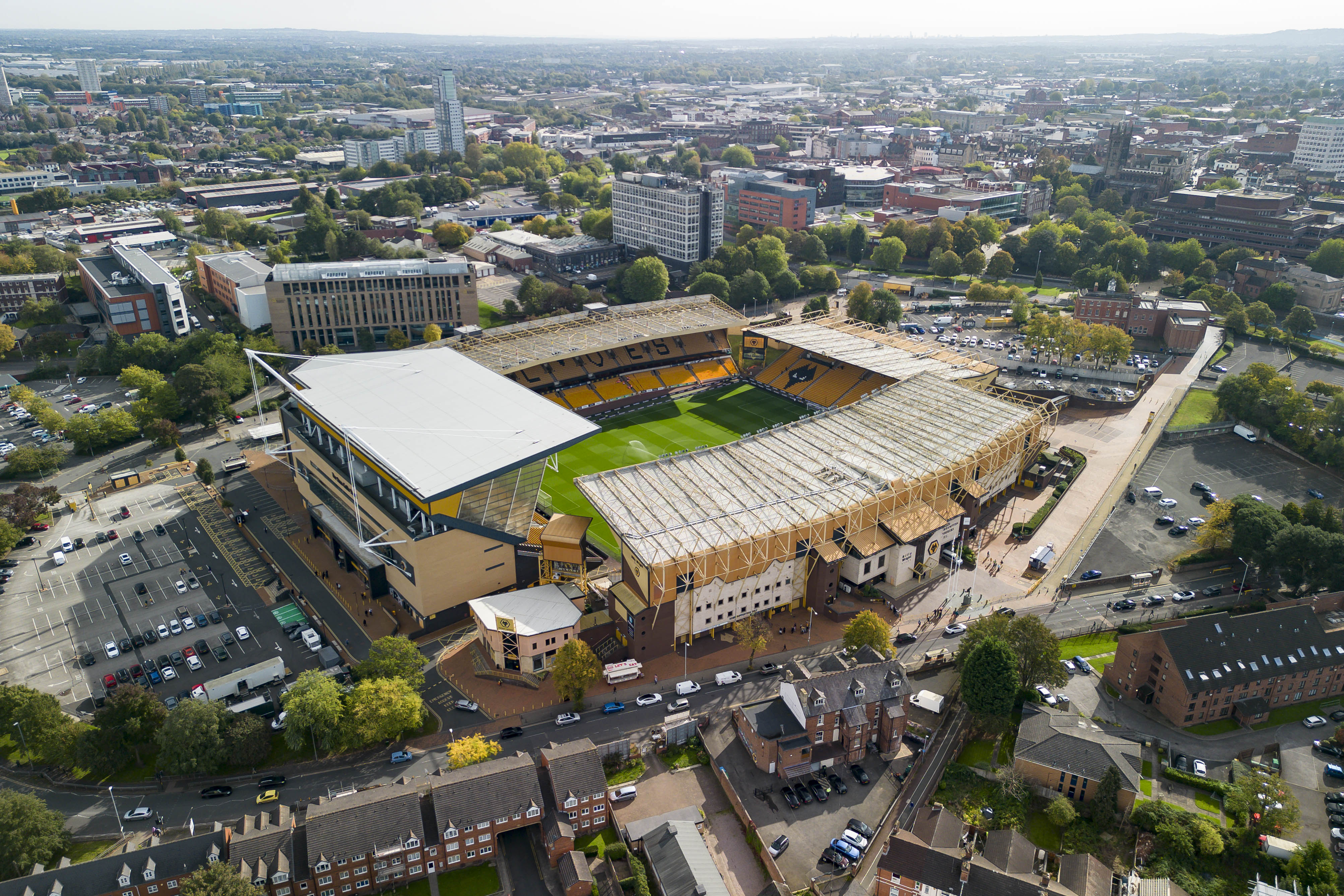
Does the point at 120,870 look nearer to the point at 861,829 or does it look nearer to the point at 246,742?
the point at 246,742

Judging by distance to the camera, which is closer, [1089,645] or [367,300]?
[1089,645]


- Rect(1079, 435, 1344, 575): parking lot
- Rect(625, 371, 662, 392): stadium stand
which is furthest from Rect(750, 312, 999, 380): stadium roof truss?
Rect(1079, 435, 1344, 575): parking lot

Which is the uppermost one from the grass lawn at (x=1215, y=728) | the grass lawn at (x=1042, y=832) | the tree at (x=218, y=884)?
the tree at (x=218, y=884)

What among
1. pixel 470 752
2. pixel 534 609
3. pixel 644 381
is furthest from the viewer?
pixel 644 381

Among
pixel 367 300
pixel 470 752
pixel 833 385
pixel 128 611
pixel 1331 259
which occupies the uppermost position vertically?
pixel 1331 259

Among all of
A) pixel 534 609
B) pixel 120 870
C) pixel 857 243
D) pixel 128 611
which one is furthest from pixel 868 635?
pixel 857 243

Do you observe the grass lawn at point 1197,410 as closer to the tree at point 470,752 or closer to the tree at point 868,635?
the tree at point 868,635

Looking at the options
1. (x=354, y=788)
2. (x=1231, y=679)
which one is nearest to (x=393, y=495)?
(x=354, y=788)

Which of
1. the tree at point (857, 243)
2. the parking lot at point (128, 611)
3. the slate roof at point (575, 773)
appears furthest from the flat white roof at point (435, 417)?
the tree at point (857, 243)
